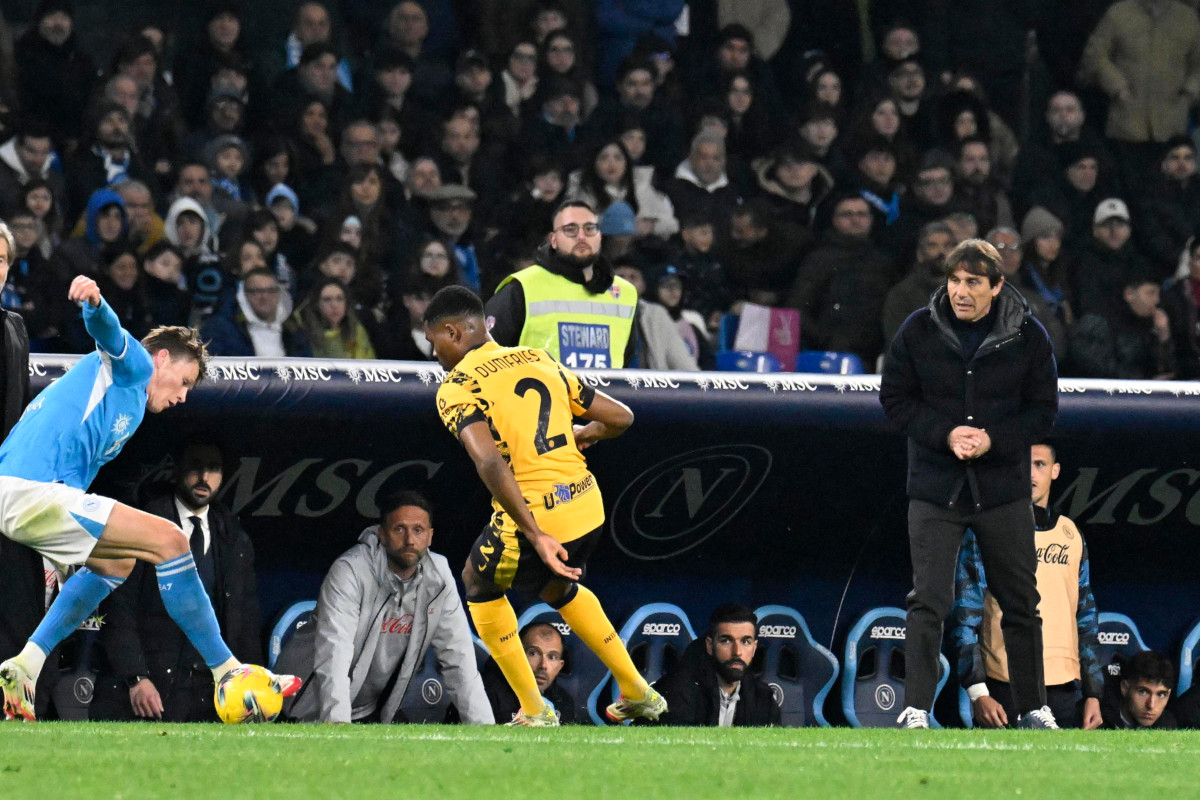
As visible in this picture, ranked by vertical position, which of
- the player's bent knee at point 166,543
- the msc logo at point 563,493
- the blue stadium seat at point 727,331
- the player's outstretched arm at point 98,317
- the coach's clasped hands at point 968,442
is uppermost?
the blue stadium seat at point 727,331

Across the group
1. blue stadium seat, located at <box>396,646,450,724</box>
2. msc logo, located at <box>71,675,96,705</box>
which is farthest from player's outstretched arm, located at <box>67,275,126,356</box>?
blue stadium seat, located at <box>396,646,450,724</box>

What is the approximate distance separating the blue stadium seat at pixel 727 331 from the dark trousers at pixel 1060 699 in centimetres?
288

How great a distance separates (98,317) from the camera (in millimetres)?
5852

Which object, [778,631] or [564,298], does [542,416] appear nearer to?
[564,298]

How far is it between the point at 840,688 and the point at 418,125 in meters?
4.61

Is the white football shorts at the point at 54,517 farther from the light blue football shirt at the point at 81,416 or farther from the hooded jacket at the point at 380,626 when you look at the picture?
the hooded jacket at the point at 380,626

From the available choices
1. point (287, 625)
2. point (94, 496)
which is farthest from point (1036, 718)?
point (94, 496)

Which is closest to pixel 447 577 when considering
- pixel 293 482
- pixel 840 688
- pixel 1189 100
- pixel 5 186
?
pixel 293 482

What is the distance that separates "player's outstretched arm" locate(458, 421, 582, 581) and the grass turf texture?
0.58m

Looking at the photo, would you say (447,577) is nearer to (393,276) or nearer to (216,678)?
(216,678)

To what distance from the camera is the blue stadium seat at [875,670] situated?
8.16 meters

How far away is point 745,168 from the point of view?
451 inches

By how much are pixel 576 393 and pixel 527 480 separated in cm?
36

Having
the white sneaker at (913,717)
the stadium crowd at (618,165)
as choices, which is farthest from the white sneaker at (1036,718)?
the stadium crowd at (618,165)
